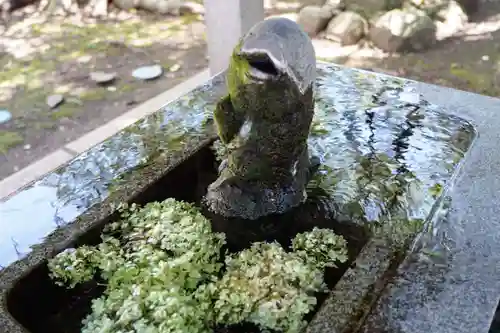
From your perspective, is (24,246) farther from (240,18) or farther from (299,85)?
(240,18)

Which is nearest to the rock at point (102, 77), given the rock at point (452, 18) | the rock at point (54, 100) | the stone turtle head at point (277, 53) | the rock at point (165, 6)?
the rock at point (54, 100)

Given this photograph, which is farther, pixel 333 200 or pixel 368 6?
pixel 368 6

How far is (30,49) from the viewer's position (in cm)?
510

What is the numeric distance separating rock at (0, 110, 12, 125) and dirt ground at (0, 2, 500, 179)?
0.03 m

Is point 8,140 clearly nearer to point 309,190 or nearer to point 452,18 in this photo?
point 309,190

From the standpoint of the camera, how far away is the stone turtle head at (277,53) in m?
1.32

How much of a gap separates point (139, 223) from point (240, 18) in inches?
68.1

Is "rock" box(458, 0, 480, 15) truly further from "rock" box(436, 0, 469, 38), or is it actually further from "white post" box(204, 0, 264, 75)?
"white post" box(204, 0, 264, 75)

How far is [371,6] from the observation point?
5.08 m

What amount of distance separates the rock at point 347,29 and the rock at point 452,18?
0.73 meters

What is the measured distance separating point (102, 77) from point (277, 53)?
339 centimetres

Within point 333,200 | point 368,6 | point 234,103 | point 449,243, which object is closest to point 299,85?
point 234,103

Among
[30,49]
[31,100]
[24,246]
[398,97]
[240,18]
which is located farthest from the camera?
[30,49]

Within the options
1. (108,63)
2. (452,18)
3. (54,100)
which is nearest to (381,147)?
(54,100)
